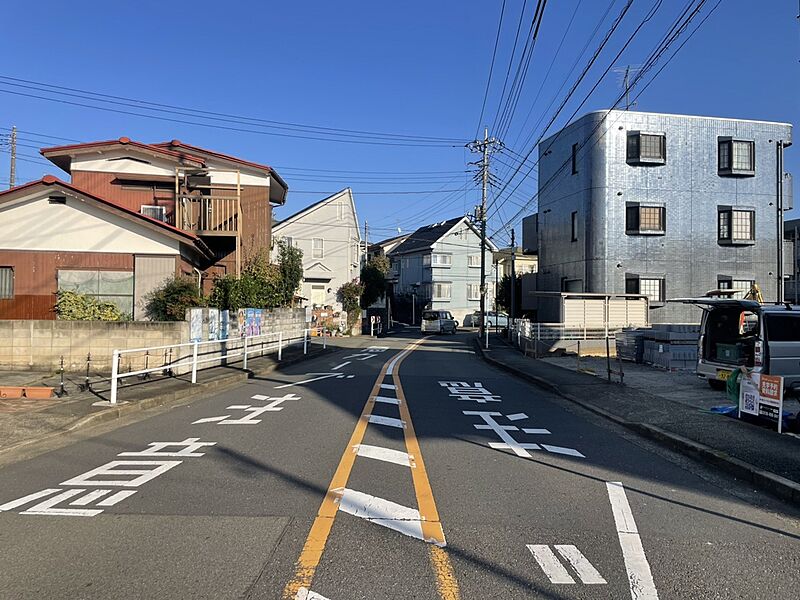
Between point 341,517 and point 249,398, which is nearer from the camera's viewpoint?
point 341,517

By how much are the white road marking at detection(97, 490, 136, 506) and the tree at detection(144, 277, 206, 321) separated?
9812mm

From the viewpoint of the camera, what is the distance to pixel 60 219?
16.2 meters

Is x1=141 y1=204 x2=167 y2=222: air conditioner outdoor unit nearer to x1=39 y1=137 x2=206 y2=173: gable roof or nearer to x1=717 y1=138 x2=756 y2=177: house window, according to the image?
x1=39 y1=137 x2=206 y2=173: gable roof

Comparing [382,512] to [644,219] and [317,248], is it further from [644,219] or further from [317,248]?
[317,248]

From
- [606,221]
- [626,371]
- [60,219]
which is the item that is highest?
[606,221]

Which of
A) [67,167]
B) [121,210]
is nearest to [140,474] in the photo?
A: [121,210]

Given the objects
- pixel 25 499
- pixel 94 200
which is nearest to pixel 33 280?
pixel 94 200

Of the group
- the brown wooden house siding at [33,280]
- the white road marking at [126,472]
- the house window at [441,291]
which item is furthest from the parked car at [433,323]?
the white road marking at [126,472]

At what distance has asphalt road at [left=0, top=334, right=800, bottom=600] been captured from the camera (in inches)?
142

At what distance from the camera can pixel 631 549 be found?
4156 mm

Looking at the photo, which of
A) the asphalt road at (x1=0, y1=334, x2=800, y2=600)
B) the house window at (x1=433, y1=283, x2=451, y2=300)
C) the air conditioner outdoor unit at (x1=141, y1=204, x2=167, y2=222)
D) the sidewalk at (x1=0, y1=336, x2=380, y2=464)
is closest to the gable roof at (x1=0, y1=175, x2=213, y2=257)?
the sidewalk at (x1=0, y1=336, x2=380, y2=464)

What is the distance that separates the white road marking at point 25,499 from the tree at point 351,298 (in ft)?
122

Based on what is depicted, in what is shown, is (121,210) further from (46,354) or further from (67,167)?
(67,167)

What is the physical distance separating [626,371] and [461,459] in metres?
11.8
